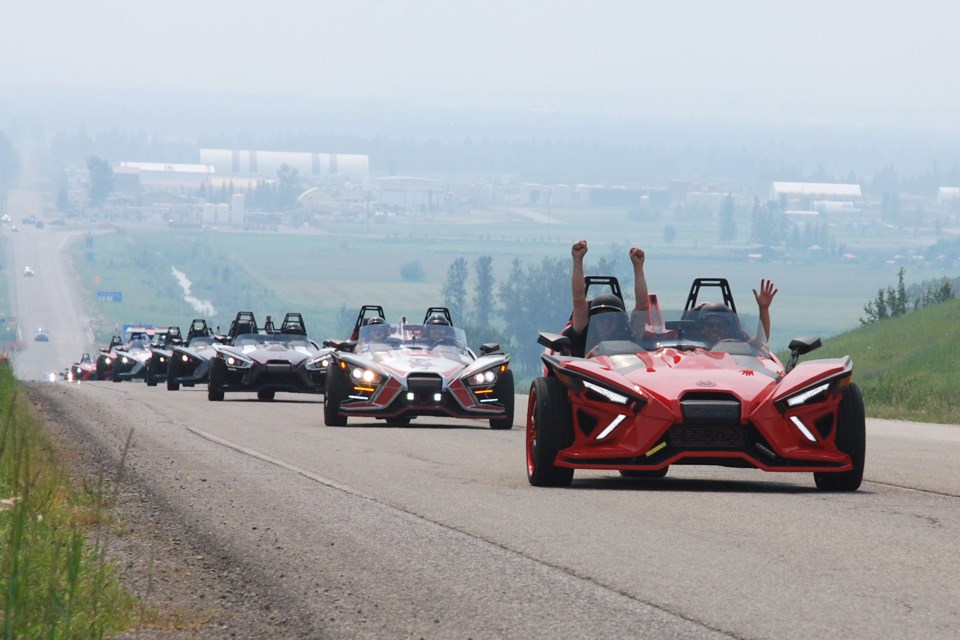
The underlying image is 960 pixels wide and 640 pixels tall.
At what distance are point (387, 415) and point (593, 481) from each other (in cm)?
880

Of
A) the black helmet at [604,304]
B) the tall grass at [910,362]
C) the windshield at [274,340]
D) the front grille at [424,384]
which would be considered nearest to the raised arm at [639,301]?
the black helmet at [604,304]

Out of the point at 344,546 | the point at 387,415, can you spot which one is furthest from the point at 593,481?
the point at 387,415

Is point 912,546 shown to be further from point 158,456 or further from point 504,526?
point 158,456

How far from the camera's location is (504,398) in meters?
23.0

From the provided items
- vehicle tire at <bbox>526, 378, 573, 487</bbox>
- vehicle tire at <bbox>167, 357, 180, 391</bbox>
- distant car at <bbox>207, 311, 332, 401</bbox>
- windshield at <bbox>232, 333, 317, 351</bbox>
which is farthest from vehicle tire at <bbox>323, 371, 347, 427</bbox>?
vehicle tire at <bbox>167, 357, 180, 391</bbox>

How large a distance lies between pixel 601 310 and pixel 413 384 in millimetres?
7221

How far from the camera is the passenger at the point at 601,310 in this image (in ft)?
46.3

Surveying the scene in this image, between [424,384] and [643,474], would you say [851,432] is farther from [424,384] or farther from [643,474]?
[424,384]

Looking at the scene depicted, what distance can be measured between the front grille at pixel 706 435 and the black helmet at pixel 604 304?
329 cm

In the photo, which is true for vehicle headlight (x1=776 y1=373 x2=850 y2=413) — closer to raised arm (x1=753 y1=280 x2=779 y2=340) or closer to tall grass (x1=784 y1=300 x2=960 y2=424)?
raised arm (x1=753 y1=280 x2=779 y2=340)

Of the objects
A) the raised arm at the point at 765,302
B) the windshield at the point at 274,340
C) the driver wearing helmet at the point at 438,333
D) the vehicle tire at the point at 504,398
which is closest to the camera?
the raised arm at the point at 765,302

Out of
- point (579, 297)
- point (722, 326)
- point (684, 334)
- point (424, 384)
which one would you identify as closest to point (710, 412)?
point (684, 334)

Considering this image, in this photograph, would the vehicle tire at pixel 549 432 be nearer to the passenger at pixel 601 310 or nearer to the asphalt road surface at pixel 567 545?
the asphalt road surface at pixel 567 545

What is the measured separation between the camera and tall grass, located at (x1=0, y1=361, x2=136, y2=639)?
6.24 metres
